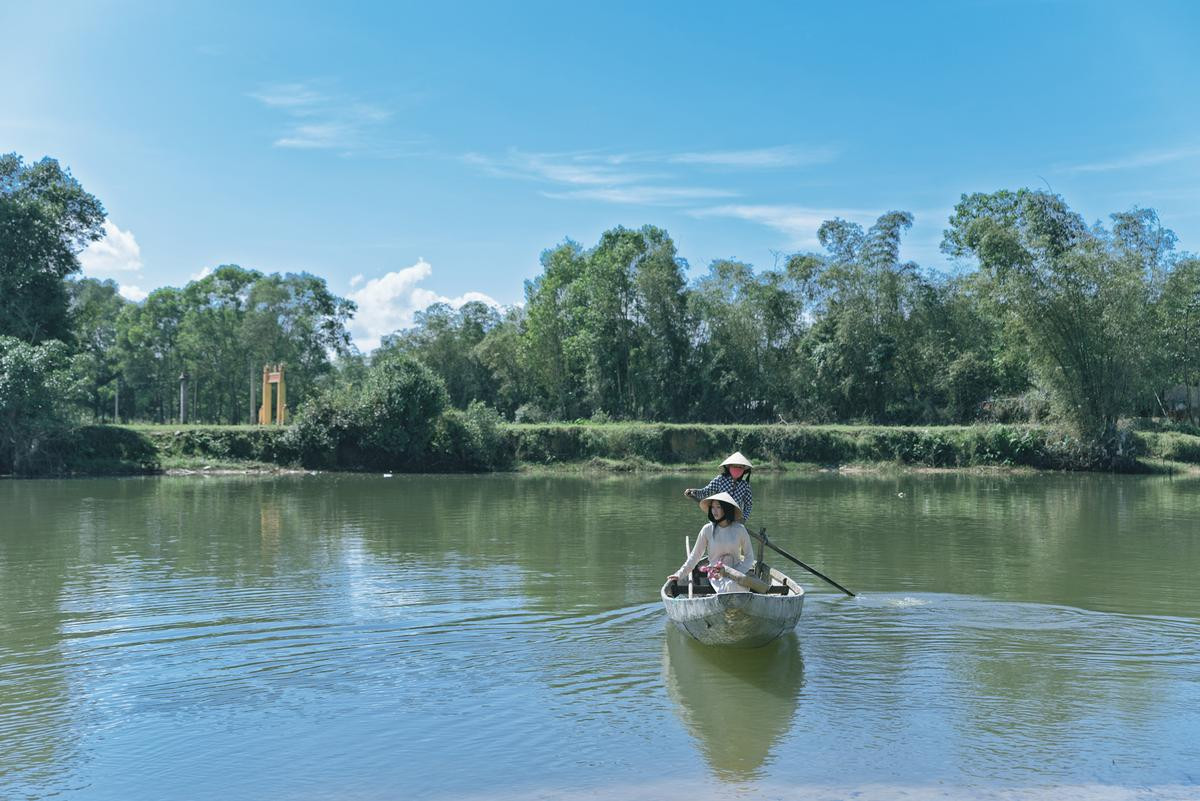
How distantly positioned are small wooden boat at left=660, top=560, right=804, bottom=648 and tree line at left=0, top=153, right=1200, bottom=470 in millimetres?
34401

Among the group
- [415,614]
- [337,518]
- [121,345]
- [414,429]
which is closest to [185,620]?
[415,614]

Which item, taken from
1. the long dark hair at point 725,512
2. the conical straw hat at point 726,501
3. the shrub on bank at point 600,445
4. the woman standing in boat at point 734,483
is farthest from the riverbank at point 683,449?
the long dark hair at point 725,512

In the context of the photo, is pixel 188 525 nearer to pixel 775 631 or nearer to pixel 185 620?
pixel 185 620

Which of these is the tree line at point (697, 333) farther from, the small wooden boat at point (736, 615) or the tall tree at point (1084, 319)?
the small wooden boat at point (736, 615)

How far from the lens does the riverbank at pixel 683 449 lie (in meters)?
42.2

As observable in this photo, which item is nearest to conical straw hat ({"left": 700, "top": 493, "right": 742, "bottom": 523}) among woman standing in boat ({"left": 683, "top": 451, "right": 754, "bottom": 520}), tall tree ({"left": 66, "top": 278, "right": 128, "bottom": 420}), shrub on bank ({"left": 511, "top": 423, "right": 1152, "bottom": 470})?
woman standing in boat ({"left": 683, "top": 451, "right": 754, "bottom": 520})

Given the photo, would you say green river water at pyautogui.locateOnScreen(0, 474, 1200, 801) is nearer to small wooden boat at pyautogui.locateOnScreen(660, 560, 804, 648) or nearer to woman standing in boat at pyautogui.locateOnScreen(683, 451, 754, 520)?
small wooden boat at pyautogui.locateOnScreen(660, 560, 804, 648)

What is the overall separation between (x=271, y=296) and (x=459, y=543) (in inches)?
1738

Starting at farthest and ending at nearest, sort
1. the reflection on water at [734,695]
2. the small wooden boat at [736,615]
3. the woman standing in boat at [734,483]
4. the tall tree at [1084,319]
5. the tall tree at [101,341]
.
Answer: the tall tree at [101,341]
the tall tree at [1084,319]
the woman standing in boat at [734,483]
the small wooden boat at [736,615]
the reflection on water at [734,695]

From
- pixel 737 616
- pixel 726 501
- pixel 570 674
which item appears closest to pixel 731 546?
pixel 726 501

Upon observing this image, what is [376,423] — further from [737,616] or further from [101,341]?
[101,341]

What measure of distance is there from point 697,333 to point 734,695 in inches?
1966

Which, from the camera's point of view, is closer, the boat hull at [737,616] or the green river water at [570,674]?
the green river water at [570,674]

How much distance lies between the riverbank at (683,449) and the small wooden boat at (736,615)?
34509 mm
